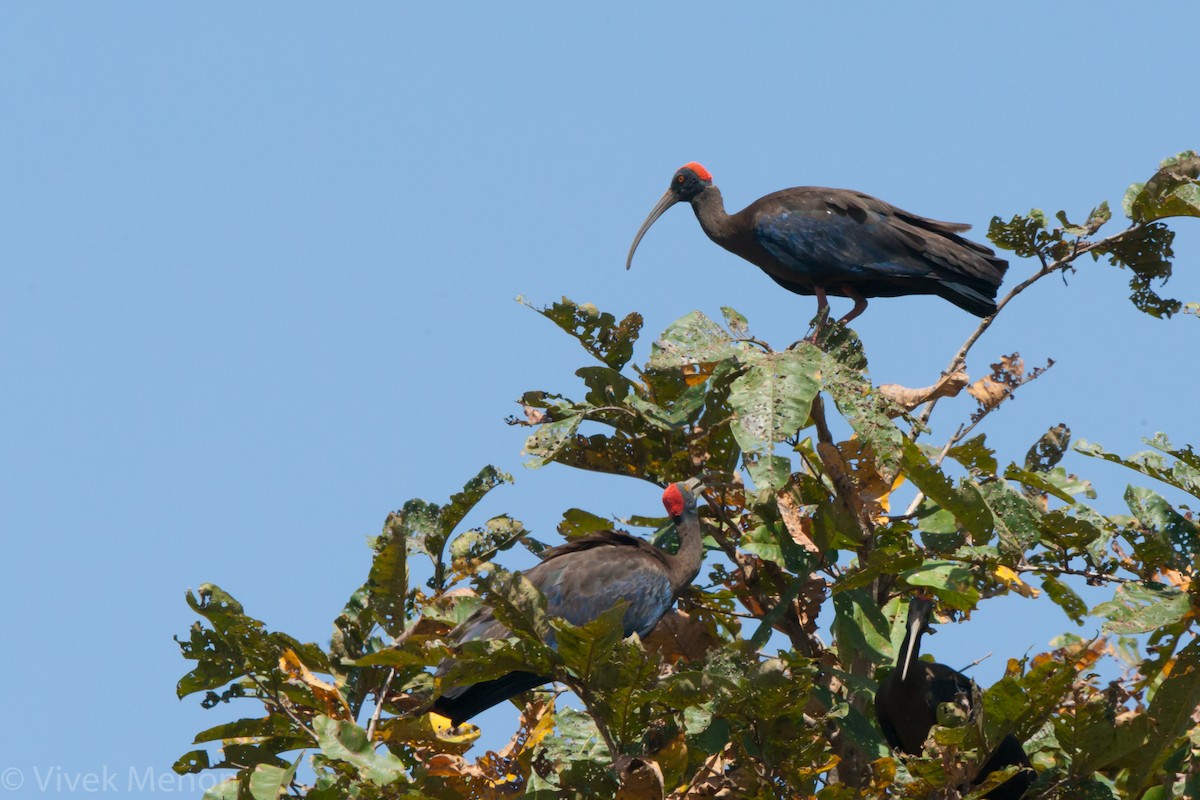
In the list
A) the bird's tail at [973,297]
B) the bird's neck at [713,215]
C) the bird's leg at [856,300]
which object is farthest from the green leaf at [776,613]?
the bird's neck at [713,215]

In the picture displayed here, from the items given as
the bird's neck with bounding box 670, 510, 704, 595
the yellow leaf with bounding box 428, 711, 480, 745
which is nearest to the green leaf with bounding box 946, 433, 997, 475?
the bird's neck with bounding box 670, 510, 704, 595

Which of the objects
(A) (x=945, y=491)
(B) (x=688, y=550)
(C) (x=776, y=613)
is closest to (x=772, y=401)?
(A) (x=945, y=491)

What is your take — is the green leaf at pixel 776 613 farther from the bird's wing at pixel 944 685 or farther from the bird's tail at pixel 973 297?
the bird's tail at pixel 973 297

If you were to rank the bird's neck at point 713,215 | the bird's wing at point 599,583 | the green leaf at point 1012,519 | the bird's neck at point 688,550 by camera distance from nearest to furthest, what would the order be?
the green leaf at point 1012,519 < the bird's wing at point 599,583 < the bird's neck at point 688,550 < the bird's neck at point 713,215

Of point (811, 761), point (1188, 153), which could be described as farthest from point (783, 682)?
point (1188, 153)

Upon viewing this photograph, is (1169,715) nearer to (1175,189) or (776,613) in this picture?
(776,613)

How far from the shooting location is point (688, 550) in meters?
8.16

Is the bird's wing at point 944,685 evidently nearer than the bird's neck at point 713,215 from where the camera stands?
Yes

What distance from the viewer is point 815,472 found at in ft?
24.7

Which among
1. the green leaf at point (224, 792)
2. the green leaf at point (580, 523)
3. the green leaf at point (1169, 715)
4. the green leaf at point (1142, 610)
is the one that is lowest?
the green leaf at point (1169, 715)

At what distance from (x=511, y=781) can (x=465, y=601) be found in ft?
3.10

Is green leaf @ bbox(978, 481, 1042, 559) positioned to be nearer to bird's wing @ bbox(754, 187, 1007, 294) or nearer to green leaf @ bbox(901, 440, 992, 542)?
green leaf @ bbox(901, 440, 992, 542)

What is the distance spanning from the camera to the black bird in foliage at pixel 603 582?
7707 millimetres

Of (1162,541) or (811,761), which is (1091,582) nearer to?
(1162,541)
